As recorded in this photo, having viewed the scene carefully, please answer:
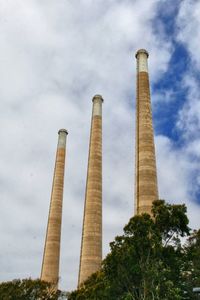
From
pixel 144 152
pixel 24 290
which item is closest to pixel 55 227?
pixel 24 290

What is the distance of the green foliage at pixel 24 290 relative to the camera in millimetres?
36531

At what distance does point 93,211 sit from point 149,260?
21.4 metres

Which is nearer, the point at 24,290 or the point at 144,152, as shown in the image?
the point at 144,152

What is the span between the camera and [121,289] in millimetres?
23672

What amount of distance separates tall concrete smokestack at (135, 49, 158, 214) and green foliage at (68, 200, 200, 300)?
883 cm

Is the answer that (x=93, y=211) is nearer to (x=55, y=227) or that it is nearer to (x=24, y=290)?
(x=55, y=227)

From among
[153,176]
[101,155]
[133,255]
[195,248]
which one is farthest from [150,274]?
[101,155]

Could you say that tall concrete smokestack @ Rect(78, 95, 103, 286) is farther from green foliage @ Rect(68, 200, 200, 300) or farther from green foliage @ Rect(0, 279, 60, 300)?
green foliage @ Rect(68, 200, 200, 300)

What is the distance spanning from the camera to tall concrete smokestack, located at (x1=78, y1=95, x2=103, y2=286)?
41.5 meters

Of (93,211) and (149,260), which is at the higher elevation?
(93,211)

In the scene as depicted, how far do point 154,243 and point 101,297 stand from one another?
5.47m

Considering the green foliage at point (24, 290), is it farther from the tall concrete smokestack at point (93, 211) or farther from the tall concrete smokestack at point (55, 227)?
the tall concrete smokestack at point (55, 227)

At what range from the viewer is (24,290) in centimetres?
3719

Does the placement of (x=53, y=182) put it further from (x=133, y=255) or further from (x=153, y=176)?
(x=133, y=255)
